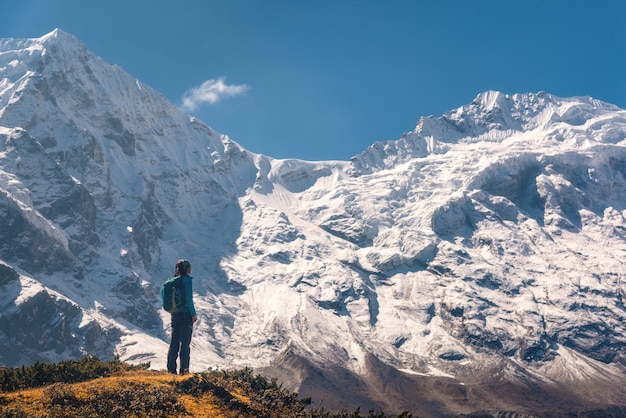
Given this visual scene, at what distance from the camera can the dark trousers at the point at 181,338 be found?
116 feet

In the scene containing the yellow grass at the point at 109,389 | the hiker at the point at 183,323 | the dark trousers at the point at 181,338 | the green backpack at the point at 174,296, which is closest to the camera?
the yellow grass at the point at 109,389

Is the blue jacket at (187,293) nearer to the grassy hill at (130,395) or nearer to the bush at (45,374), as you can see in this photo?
the grassy hill at (130,395)

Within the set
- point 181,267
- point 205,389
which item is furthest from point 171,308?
point 205,389

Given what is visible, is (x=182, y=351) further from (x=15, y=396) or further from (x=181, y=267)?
(x=15, y=396)

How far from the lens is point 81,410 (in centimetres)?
2427

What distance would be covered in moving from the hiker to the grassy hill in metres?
2.45

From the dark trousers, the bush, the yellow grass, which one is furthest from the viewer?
the dark trousers

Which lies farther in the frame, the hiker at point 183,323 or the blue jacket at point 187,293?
the hiker at point 183,323

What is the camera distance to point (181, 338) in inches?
1404

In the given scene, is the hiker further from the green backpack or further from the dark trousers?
the green backpack

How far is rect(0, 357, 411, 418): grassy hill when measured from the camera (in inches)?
966

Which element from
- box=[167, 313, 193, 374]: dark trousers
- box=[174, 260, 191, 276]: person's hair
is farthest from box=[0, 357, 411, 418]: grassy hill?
box=[174, 260, 191, 276]: person's hair

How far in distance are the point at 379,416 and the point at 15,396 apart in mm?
14714

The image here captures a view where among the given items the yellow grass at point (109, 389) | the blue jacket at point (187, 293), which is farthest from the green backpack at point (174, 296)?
the yellow grass at point (109, 389)
